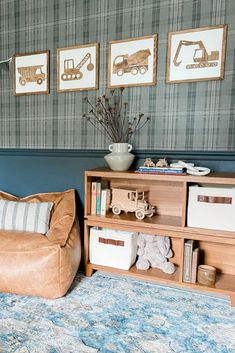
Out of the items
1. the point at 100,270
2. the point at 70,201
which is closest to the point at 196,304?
the point at 100,270

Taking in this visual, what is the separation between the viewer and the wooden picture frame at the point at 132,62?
206 centimetres

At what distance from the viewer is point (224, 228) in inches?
67.8

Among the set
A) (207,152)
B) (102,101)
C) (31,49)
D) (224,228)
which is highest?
(31,49)

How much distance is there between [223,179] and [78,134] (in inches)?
50.4

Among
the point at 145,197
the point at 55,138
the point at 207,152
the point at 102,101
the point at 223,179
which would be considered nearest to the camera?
the point at 223,179

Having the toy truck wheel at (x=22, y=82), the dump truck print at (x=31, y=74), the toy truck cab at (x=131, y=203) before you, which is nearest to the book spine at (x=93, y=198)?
the toy truck cab at (x=131, y=203)

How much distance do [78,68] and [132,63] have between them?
0.48 metres

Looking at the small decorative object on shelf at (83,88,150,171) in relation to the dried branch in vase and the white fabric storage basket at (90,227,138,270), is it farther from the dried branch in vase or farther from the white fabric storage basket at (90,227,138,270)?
the white fabric storage basket at (90,227,138,270)

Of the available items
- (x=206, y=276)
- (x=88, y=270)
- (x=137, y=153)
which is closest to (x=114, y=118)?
(x=137, y=153)

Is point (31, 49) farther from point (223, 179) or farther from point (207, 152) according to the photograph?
point (223, 179)

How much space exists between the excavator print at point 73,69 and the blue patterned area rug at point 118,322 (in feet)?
5.57

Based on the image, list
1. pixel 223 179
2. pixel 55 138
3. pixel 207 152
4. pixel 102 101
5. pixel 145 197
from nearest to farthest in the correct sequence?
1. pixel 223 179
2. pixel 207 152
3. pixel 145 197
4. pixel 102 101
5. pixel 55 138

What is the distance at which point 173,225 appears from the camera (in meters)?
1.82

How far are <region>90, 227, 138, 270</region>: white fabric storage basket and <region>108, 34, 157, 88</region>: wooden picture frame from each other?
1184 mm
